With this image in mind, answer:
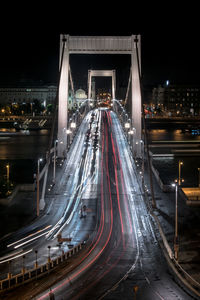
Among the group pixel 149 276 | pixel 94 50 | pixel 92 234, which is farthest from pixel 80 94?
pixel 149 276

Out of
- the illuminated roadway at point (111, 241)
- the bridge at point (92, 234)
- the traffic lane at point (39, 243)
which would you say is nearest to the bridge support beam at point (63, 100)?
the bridge at point (92, 234)

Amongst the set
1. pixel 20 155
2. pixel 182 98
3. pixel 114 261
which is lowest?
pixel 114 261

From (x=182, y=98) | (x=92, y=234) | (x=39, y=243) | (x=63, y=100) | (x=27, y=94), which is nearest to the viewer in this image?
(x=39, y=243)

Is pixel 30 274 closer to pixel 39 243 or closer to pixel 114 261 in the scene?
pixel 114 261

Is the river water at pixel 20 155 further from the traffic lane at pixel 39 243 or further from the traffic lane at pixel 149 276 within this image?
the traffic lane at pixel 149 276

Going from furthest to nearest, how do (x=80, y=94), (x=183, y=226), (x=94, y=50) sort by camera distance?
(x=80, y=94)
(x=94, y=50)
(x=183, y=226)

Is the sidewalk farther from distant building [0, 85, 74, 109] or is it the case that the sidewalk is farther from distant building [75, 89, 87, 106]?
distant building [75, 89, 87, 106]
